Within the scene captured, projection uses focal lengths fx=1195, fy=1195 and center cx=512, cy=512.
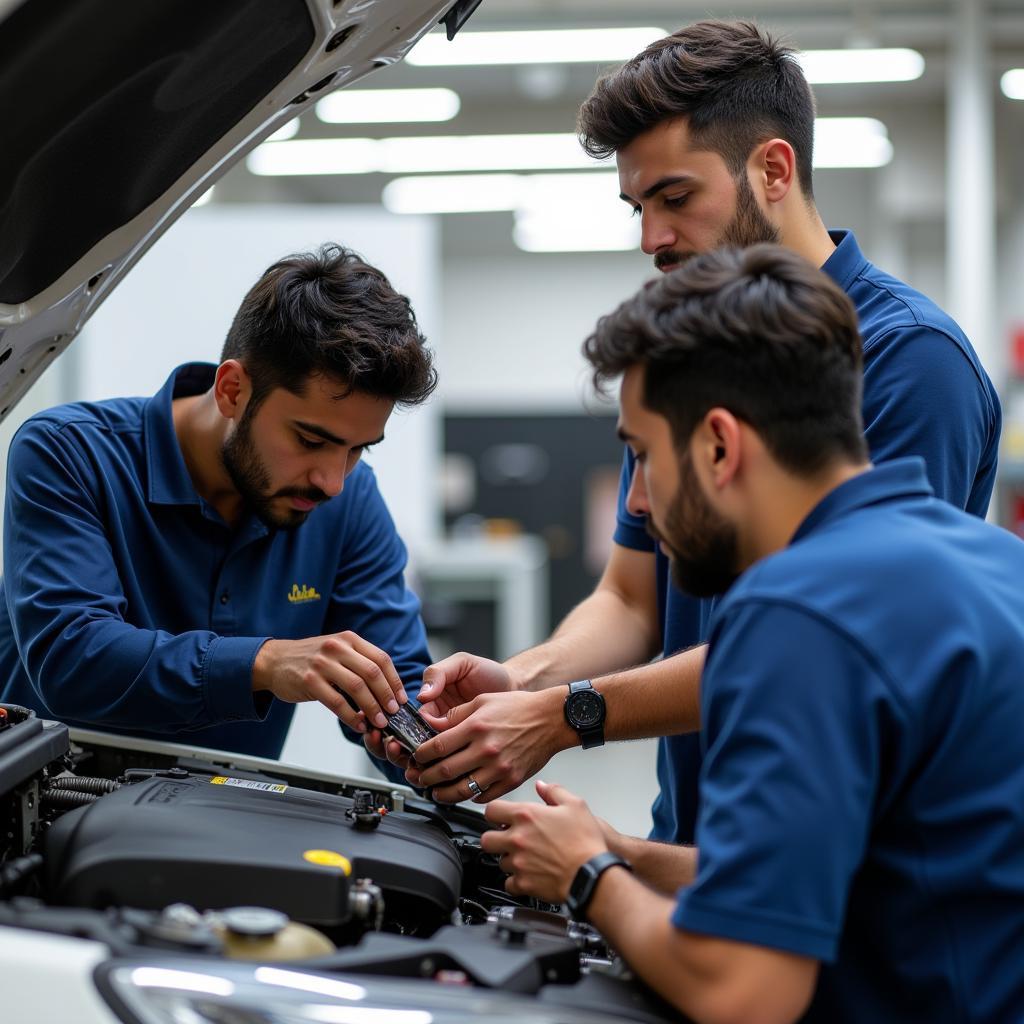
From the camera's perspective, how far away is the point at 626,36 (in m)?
6.47

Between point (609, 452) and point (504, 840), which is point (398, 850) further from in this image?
point (609, 452)

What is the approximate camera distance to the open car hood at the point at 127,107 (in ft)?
4.59

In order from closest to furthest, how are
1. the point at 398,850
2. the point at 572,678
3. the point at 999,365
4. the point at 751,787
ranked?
the point at 751,787 < the point at 398,850 < the point at 572,678 < the point at 999,365

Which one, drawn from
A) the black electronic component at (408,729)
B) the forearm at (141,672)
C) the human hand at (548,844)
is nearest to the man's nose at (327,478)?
the forearm at (141,672)

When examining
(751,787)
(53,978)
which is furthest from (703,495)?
(53,978)

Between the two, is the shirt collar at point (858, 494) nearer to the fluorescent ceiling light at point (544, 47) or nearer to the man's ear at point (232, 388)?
the man's ear at point (232, 388)

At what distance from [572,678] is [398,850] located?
2.28 ft

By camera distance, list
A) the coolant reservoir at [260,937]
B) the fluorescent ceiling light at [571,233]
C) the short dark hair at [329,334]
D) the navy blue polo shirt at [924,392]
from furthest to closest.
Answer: the fluorescent ceiling light at [571,233] → the short dark hair at [329,334] → the navy blue polo shirt at [924,392] → the coolant reservoir at [260,937]

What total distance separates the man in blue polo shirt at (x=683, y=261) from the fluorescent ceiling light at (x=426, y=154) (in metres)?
6.92

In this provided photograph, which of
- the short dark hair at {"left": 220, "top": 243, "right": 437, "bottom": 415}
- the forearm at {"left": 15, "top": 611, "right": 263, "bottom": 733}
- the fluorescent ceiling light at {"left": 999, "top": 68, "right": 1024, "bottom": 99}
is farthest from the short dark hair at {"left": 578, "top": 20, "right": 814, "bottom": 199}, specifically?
the fluorescent ceiling light at {"left": 999, "top": 68, "right": 1024, "bottom": 99}

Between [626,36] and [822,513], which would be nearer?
[822,513]

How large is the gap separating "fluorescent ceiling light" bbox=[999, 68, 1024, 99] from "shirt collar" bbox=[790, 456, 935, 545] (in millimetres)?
7871

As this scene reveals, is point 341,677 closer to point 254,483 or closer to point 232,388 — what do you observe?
point 254,483

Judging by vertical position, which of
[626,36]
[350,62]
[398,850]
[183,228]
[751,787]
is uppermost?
[626,36]
